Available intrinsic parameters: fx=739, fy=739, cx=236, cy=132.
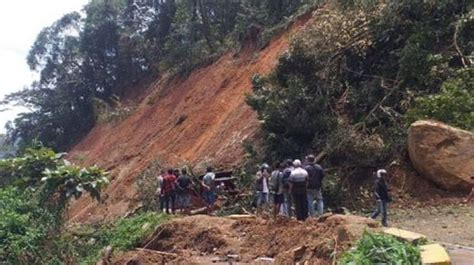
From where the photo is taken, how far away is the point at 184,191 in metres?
17.5

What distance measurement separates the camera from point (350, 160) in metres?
17.5

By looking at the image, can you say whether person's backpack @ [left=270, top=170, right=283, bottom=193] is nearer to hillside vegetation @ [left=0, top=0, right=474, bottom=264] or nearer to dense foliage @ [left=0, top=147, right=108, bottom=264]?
hillside vegetation @ [left=0, top=0, right=474, bottom=264]

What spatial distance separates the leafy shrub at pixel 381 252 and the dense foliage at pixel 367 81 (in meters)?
8.54

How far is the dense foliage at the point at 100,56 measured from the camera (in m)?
37.8

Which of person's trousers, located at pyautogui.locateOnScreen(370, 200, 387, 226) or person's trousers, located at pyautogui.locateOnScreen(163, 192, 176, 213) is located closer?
person's trousers, located at pyautogui.locateOnScreen(370, 200, 387, 226)

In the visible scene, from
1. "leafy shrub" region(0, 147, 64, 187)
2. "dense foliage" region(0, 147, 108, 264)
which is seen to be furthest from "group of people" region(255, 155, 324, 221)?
"leafy shrub" region(0, 147, 64, 187)

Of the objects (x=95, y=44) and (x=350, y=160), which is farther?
(x=95, y=44)

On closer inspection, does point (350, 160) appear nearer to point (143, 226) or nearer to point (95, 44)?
point (143, 226)

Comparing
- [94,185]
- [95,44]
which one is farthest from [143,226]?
[95,44]

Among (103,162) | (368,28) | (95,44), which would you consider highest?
(95,44)

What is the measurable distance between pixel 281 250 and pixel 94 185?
19.5 feet

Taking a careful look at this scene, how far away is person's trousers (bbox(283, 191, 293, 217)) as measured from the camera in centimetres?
1408

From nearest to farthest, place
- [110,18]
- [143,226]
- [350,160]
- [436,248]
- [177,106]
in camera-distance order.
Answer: [436,248] < [143,226] < [350,160] < [177,106] < [110,18]

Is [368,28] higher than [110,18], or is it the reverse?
[110,18]
